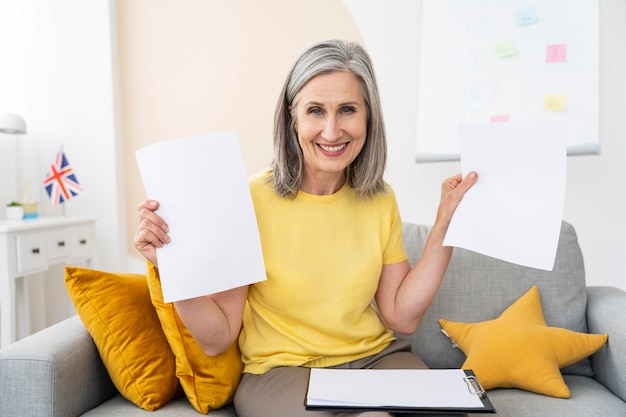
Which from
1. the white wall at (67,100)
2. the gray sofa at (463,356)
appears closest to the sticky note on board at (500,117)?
the gray sofa at (463,356)

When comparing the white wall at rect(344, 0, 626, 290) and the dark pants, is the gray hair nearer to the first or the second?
the dark pants

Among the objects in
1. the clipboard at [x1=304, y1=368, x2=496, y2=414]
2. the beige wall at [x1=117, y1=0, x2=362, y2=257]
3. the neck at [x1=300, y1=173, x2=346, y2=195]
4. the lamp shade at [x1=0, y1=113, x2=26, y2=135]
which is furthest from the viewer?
the beige wall at [x1=117, y1=0, x2=362, y2=257]

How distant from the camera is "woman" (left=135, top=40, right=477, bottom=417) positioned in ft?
4.25

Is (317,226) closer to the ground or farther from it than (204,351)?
farther from it

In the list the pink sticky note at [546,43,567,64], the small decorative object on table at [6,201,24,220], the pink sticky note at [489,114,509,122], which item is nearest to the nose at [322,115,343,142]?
the pink sticky note at [489,114,509,122]

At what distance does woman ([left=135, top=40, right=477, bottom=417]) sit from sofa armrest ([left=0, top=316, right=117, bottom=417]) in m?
0.30

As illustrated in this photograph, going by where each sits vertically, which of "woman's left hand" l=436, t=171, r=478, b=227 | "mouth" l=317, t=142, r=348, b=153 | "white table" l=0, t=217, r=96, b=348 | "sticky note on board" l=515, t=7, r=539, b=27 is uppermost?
"sticky note on board" l=515, t=7, r=539, b=27

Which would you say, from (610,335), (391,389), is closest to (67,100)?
(391,389)

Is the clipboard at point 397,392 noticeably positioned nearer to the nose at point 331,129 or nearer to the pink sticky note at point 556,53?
the nose at point 331,129

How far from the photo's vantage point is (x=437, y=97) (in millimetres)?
2898

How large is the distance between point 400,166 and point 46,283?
6.72ft

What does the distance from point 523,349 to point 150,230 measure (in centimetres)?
101

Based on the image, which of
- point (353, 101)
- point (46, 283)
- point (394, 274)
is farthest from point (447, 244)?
point (46, 283)

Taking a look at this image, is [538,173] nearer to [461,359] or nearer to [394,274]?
[394,274]
